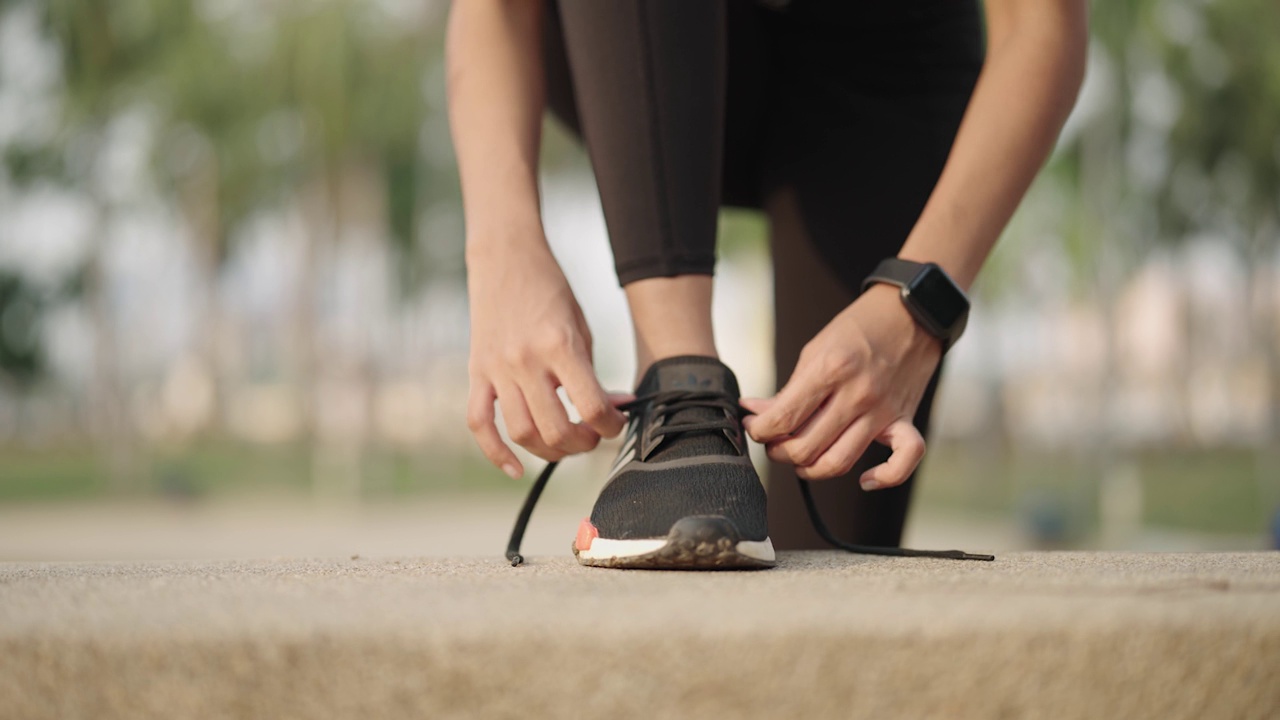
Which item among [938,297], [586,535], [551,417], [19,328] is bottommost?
[19,328]

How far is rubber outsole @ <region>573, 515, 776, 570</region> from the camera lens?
854mm

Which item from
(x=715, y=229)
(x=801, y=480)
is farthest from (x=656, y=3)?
(x=801, y=480)

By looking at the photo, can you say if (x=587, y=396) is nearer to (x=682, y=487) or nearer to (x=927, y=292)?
(x=682, y=487)

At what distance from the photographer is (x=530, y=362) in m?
0.98

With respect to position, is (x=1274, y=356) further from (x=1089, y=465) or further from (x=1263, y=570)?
(x=1263, y=570)

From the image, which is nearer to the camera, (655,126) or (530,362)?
(530,362)

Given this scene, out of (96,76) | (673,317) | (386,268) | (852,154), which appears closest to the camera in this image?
(673,317)

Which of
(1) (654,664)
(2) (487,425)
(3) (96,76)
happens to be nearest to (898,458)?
(2) (487,425)

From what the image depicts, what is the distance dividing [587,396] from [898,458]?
0.29 m

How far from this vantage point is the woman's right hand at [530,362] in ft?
3.18

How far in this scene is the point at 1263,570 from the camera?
34.3 inches

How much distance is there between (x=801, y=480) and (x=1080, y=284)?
94.0 feet

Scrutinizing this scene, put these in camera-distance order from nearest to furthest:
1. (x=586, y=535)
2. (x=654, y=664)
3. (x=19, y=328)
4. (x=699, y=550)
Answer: (x=654, y=664) < (x=699, y=550) < (x=586, y=535) < (x=19, y=328)

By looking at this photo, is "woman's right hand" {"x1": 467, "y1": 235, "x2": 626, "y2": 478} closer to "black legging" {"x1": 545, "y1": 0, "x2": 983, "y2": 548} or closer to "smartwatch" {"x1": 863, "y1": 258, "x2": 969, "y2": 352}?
"smartwatch" {"x1": 863, "y1": 258, "x2": 969, "y2": 352}
